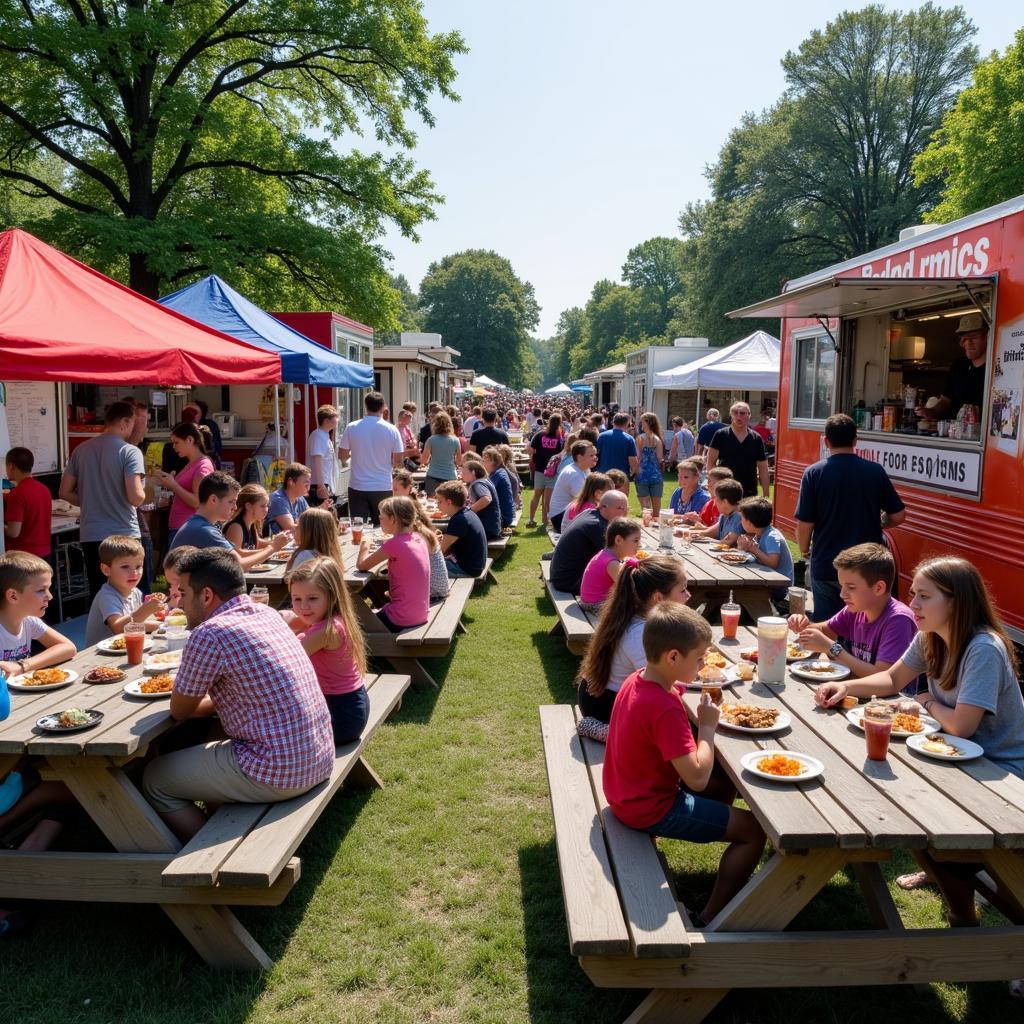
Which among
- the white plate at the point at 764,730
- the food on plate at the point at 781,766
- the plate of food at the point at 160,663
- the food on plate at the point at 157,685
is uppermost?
the white plate at the point at 764,730

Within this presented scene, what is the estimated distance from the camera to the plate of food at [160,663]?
158 inches

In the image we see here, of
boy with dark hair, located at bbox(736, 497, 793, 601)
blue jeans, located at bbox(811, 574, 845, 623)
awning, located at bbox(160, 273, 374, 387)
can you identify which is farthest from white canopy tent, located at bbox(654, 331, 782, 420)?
blue jeans, located at bbox(811, 574, 845, 623)

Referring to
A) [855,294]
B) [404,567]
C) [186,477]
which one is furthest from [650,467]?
[186,477]

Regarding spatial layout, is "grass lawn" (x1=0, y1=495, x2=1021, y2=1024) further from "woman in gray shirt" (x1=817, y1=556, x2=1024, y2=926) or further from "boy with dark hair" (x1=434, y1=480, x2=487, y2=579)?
"boy with dark hair" (x1=434, y1=480, x2=487, y2=579)

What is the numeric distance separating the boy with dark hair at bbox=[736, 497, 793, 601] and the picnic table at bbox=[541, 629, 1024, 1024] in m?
3.99

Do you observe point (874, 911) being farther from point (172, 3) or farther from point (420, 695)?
point (172, 3)

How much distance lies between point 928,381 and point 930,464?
284 cm

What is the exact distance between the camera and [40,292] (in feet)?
18.8

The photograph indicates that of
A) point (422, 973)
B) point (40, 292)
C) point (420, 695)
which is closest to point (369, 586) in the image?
point (420, 695)

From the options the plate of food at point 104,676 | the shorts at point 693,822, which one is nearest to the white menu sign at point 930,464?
the shorts at point 693,822

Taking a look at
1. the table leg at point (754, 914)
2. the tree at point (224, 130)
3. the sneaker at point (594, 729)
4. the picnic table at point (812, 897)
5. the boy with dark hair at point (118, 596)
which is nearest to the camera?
the picnic table at point (812, 897)

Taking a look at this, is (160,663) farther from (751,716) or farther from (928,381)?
(928,381)

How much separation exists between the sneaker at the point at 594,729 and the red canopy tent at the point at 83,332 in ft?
11.7

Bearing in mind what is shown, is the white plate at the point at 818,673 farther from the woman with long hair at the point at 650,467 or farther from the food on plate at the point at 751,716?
the woman with long hair at the point at 650,467
